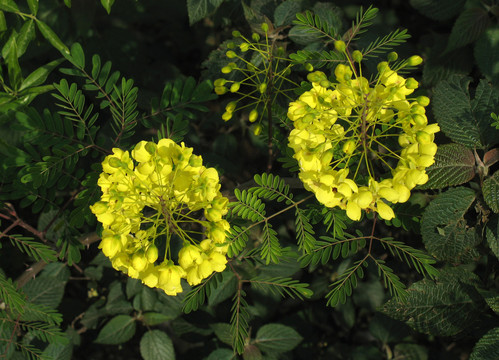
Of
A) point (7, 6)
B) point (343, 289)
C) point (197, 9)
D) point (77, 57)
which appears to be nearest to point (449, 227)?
point (343, 289)

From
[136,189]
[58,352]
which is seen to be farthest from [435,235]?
[58,352]

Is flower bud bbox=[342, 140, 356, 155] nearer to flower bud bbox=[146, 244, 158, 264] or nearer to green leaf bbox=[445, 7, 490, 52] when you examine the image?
flower bud bbox=[146, 244, 158, 264]

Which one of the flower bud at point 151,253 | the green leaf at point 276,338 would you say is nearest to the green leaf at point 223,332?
the green leaf at point 276,338

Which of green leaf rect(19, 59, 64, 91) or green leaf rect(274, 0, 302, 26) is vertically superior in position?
green leaf rect(19, 59, 64, 91)

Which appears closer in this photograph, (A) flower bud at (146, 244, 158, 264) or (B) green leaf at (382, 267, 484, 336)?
(A) flower bud at (146, 244, 158, 264)

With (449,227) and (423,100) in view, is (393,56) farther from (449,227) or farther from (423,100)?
(449,227)

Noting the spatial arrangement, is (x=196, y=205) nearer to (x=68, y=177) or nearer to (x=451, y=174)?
(x=68, y=177)

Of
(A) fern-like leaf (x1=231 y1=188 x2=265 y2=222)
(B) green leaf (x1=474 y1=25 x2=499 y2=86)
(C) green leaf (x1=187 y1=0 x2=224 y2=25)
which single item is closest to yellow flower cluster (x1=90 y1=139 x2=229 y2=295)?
(A) fern-like leaf (x1=231 y1=188 x2=265 y2=222)
